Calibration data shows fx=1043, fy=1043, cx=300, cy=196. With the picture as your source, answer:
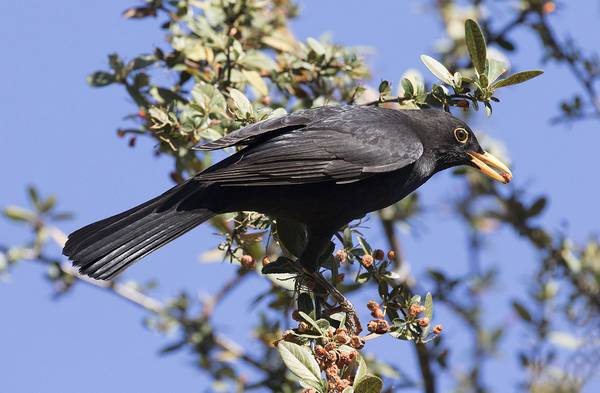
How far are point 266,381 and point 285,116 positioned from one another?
1.41 meters

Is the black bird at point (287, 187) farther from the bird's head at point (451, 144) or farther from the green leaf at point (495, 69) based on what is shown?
the green leaf at point (495, 69)

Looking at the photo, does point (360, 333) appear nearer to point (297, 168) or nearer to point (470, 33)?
point (297, 168)

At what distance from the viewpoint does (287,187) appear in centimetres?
483

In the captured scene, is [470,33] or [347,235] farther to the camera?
[347,235]

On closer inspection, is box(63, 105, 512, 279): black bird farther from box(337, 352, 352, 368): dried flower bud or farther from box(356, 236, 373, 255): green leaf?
box(337, 352, 352, 368): dried flower bud

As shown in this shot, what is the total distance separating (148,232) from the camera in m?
4.82

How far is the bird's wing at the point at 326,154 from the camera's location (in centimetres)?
474

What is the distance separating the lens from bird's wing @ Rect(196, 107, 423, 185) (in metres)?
4.74

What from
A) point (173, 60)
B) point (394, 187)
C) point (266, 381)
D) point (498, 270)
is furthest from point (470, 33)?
point (498, 270)

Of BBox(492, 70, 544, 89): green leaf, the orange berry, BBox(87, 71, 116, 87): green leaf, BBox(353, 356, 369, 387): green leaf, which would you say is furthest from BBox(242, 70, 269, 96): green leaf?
BBox(353, 356, 369, 387): green leaf

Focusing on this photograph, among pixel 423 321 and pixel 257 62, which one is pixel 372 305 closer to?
pixel 423 321

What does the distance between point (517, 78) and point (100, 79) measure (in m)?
2.24

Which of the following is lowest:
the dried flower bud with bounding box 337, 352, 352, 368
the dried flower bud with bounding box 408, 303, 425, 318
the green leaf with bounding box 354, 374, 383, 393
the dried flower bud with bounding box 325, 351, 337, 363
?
the green leaf with bounding box 354, 374, 383, 393

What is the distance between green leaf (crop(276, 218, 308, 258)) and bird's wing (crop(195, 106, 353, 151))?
42cm
